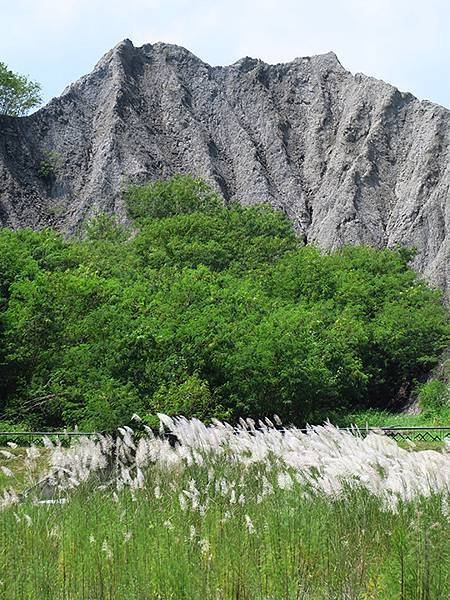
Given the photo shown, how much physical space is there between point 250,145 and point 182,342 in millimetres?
41862

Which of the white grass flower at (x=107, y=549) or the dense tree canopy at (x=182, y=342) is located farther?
the dense tree canopy at (x=182, y=342)

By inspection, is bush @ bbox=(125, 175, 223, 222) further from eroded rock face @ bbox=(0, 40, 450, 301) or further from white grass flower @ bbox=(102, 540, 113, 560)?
white grass flower @ bbox=(102, 540, 113, 560)

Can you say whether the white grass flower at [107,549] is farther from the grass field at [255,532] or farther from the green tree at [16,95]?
the green tree at [16,95]

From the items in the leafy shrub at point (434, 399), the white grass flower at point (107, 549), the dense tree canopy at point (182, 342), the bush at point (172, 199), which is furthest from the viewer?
the bush at point (172, 199)

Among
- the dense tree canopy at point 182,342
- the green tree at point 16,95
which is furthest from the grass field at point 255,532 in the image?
the green tree at point 16,95

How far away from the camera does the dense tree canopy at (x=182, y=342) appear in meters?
19.0

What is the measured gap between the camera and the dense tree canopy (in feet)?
62.4

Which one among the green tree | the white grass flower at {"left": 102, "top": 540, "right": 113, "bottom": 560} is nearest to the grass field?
the white grass flower at {"left": 102, "top": 540, "right": 113, "bottom": 560}

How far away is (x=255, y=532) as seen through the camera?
5.19 m

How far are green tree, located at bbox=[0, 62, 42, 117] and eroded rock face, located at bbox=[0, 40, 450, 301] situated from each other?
3748 millimetres

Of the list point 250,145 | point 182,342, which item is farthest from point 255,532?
point 250,145

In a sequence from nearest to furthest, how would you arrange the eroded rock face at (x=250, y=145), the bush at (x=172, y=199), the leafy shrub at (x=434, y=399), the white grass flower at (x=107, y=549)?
1. the white grass flower at (x=107, y=549)
2. the leafy shrub at (x=434, y=399)
3. the bush at (x=172, y=199)
4. the eroded rock face at (x=250, y=145)

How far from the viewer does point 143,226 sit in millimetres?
41750

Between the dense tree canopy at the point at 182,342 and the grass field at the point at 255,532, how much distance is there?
10945 mm
